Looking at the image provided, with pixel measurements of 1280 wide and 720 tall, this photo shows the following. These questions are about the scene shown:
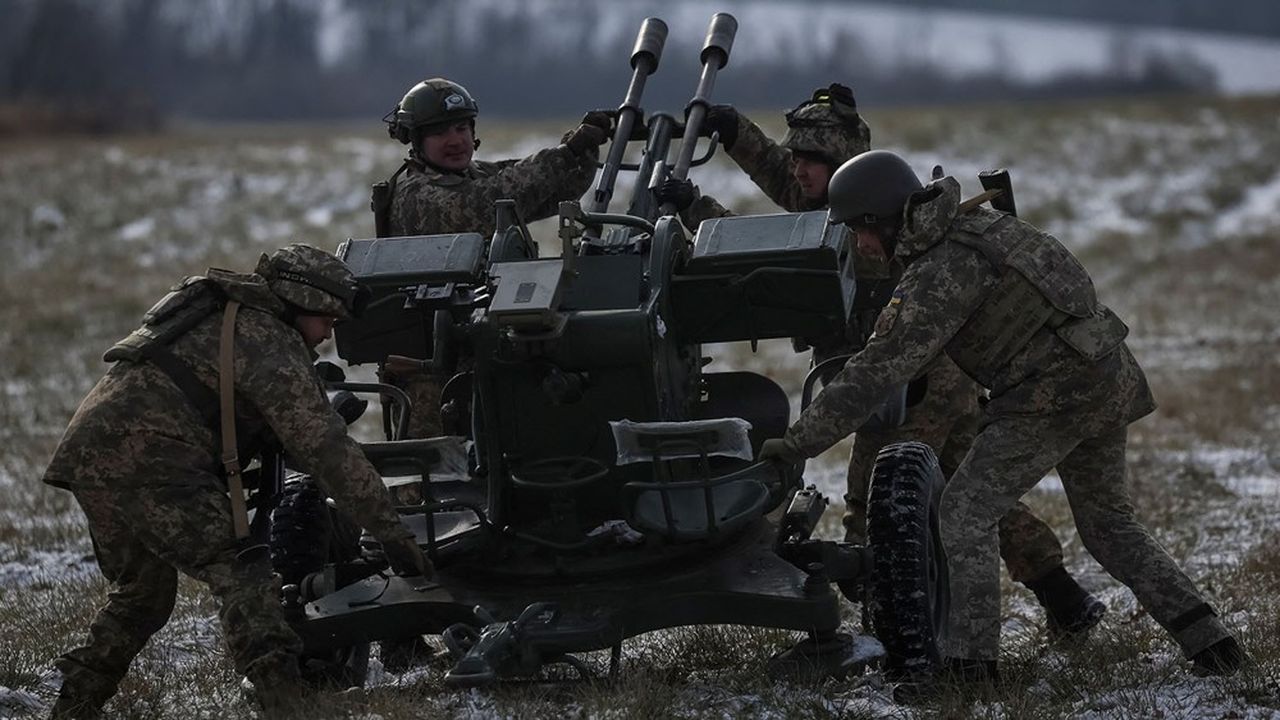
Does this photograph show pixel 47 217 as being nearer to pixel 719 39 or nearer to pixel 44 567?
pixel 44 567

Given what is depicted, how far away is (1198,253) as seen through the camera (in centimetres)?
2538

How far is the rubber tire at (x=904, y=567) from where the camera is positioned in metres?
6.70

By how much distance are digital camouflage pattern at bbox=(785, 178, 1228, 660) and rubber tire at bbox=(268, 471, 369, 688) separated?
78.5 inches

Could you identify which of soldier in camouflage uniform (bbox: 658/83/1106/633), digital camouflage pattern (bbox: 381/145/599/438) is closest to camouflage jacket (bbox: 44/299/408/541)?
digital camouflage pattern (bbox: 381/145/599/438)

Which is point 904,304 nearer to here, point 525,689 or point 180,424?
point 525,689

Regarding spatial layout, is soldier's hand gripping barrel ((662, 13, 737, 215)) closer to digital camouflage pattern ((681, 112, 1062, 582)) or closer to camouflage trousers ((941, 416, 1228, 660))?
digital camouflage pattern ((681, 112, 1062, 582))

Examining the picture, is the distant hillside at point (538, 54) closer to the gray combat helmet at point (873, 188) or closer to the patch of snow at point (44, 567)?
the patch of snow at point (44, 567)

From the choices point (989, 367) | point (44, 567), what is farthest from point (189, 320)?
point (44, 567)

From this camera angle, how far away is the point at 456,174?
8836mm

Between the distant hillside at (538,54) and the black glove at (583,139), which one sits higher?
the distant hillside at (538,54)

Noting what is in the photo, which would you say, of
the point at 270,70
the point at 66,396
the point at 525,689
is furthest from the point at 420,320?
the point at 270,70

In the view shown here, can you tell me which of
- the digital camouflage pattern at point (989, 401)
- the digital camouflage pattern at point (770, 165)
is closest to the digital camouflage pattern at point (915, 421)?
the digital camouflage pattern at point (770, 165)

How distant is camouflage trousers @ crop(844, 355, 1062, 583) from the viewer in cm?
805

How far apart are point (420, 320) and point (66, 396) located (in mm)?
8934
